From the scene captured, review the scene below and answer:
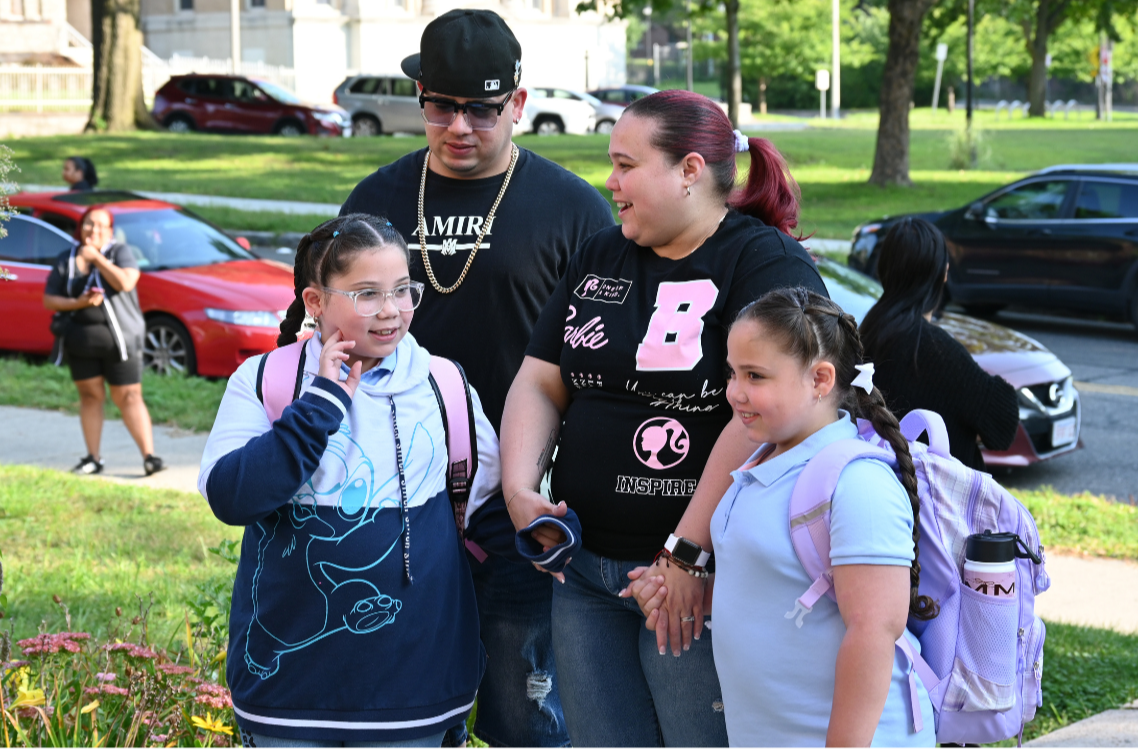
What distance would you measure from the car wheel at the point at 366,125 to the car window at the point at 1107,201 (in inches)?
1008

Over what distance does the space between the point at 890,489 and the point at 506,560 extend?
3.91 feet

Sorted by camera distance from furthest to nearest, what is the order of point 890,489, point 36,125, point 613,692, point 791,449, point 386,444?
point 36,125 → point 613,692 → point 386,444 → point 791,449 → point 890,489

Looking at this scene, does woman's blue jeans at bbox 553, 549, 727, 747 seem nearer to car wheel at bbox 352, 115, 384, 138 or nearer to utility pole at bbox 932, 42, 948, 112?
car wheel at bbox 352, 115, 384, 138

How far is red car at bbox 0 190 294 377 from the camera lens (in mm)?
9805

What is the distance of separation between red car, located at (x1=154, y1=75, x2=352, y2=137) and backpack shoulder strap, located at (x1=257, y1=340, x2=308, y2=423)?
31169 millimetres

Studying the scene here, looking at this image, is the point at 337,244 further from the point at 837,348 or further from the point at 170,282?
the point at 170,282

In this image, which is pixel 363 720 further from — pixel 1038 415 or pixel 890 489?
pixel 1038 415

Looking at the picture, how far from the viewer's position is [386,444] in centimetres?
258

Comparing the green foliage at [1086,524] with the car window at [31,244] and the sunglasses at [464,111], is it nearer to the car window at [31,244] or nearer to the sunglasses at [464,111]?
the sunglasses at [464,111]

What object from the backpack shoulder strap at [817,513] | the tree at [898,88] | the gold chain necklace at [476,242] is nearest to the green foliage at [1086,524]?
the gold chain necklace at [476,242]

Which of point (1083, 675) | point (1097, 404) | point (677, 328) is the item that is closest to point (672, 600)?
point (677, 328)

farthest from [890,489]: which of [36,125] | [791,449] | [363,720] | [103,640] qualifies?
[36,125]

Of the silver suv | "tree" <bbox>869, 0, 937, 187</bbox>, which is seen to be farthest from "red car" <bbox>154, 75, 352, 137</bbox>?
"tree" <bbox>869, 0, 937, 187</bbox>

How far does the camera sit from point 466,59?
10.2 ft
